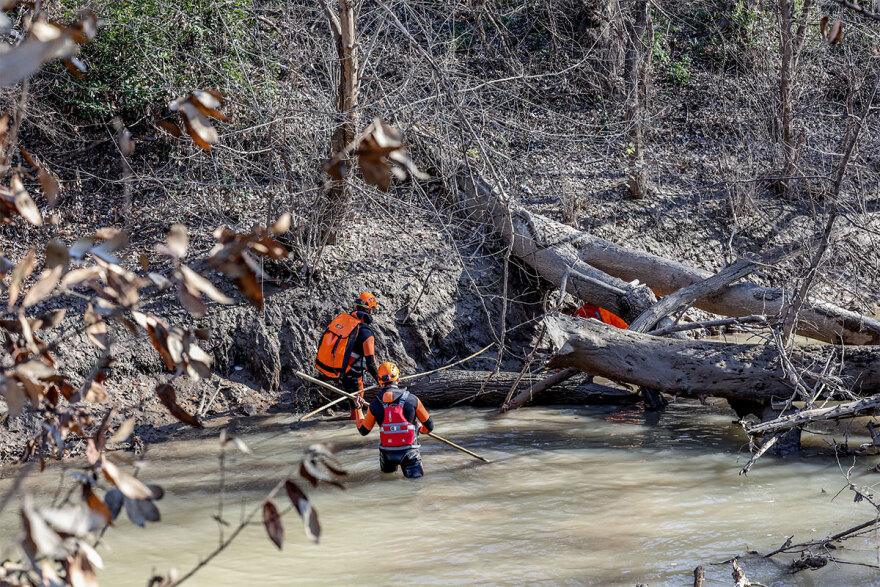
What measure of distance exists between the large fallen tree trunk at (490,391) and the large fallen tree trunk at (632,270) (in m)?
1.34

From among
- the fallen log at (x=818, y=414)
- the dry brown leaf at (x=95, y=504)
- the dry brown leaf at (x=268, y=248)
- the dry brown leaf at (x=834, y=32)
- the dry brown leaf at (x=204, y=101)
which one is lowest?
the fallen log at (x=818, y=414)

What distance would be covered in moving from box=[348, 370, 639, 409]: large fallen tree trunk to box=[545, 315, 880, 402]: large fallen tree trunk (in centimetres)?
170

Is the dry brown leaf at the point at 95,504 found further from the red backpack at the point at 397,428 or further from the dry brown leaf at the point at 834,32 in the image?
the red backpack at the point at 397,428

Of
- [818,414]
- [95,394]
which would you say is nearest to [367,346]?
[818,414]

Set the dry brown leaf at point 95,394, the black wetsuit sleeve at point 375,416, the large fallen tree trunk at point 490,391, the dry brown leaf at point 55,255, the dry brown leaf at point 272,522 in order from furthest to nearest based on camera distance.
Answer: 1. the large fallen tree trunk at point 490,391
2. the black wetsuit sleeve at point 375,416
3. the dry brown leaf at point 95,394
4. the dry brown leaf at point 272,522
5. the dry brown leaf at point 55,255

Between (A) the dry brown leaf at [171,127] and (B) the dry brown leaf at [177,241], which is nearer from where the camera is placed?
(B) the dry brown leaf at [177,241]

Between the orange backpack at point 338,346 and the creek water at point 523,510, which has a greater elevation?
the orange backpack at point 338,346

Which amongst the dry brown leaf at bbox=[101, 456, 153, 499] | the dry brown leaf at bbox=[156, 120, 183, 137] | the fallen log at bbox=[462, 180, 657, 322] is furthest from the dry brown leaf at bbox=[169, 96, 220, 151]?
the fallen log at bbox=[462, 180, 657, 322]

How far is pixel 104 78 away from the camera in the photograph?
1305cm

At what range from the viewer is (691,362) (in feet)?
28.2

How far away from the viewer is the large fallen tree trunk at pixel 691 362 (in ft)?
27.2

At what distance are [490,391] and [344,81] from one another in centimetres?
472

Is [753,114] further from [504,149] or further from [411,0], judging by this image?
[411,0]

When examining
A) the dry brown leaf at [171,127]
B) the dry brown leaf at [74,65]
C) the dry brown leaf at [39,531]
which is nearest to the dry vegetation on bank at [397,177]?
the dry brown leaf at [74,65]
